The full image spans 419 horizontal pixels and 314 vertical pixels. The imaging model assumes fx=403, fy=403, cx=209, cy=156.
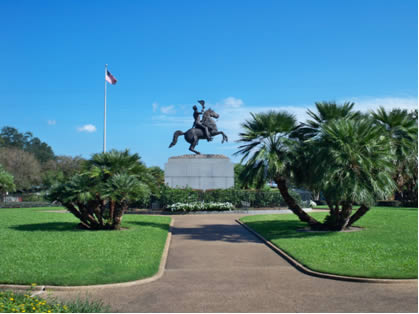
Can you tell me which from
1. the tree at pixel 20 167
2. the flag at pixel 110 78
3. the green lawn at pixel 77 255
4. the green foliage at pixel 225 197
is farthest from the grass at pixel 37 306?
the tree at pixel 20 167

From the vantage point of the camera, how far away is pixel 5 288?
8.41m

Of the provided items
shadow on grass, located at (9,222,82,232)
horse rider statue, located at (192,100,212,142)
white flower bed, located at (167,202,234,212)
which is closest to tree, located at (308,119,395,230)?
shadow on grass, located at (9,222,82,232)

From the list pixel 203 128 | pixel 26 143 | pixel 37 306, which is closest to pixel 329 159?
pixel 37 306

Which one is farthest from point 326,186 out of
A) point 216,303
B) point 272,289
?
point 216,303

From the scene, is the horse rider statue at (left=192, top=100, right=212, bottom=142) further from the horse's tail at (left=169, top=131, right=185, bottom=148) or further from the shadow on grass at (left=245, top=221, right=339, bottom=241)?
the shadow on grass at (left=245, top=221, right=339, bottom=241)

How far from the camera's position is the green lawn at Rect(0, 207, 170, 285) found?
9109mm

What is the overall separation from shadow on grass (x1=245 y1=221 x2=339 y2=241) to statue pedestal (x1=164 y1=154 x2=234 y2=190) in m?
11.3

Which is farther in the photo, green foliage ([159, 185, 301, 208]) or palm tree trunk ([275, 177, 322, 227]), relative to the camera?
green foliage ([159, 185, 301, 208])

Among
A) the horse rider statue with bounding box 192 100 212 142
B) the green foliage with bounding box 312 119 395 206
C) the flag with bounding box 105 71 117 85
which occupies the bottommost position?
the green foliage with bounding box 312 119 395 206

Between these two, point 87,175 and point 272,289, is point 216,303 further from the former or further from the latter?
point 87,175

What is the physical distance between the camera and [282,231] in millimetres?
17078

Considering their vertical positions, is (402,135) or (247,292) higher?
(402,135)

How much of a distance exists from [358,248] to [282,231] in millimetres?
4778

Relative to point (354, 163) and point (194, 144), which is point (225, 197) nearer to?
point (194, 144)
